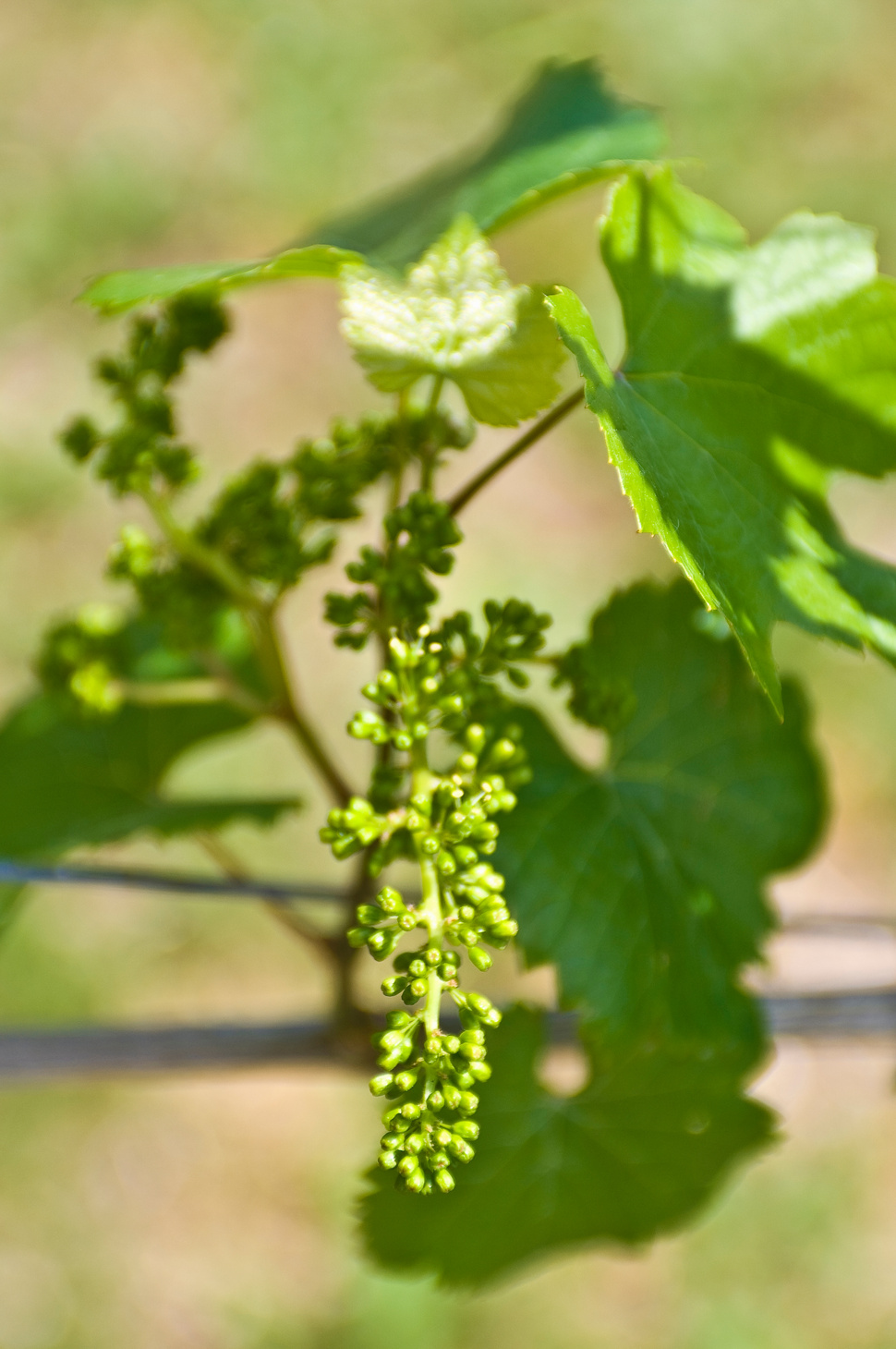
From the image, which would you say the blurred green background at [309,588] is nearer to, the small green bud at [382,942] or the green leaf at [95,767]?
the green leaf at [95,767]

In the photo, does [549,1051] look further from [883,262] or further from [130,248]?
[130,248]

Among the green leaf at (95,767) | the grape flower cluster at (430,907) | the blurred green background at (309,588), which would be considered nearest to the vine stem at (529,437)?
the grape flower cluster at (430,907)

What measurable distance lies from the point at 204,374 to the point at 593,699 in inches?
151

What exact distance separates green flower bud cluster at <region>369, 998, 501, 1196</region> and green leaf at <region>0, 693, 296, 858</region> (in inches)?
29.5

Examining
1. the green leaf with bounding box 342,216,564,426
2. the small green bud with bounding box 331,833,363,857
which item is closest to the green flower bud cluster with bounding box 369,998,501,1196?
the small green bud with bounding box 331,833,363,857

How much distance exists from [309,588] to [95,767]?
8.02 ft

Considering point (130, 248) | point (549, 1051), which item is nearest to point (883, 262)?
point (130, 248)

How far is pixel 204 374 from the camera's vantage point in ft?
15.5

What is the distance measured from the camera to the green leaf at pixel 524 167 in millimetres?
1342

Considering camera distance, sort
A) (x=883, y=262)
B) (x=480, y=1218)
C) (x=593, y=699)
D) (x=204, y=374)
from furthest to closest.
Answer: (x=204, y=374) → (x=883, y=262) → (x=480, y=1218) → (x=593, y=699)

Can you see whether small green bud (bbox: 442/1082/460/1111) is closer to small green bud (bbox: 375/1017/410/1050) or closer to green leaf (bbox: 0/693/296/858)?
small green bud (bbox: 375/1017/410/1050)

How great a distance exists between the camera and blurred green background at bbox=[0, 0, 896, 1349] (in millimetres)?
3527

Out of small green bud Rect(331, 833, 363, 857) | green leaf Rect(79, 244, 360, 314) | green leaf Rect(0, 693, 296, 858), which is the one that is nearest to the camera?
small green bud Rect(331, 833, 363, 857)

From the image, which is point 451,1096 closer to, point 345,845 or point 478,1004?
point 478,1004
